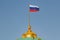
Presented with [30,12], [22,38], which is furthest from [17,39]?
[30,12]

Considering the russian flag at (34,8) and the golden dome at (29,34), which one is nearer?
the golden dome at (29,34)

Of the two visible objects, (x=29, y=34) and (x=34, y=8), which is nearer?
(x=29, y=34)

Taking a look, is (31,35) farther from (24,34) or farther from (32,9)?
(32,9)

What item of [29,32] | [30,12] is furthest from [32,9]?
[29,32]

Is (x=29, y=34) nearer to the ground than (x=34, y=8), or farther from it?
nearer to the ground

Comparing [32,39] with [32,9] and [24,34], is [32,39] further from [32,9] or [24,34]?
[32,9]

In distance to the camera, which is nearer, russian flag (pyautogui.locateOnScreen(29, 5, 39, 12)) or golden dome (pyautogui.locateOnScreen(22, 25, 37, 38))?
golden dome (pyautogui.locateOnScreen(22, 25, 37, 38))

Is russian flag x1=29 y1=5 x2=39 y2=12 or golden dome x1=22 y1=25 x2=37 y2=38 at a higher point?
russian flag x1=29 y1=5 x2=39 y2=12

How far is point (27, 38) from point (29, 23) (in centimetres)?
347

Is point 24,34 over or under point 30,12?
under

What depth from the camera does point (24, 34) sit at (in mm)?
45906

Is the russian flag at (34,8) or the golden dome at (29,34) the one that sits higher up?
the russian flag at (34,8)

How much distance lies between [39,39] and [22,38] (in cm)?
253

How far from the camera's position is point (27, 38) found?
4512 centimetres
